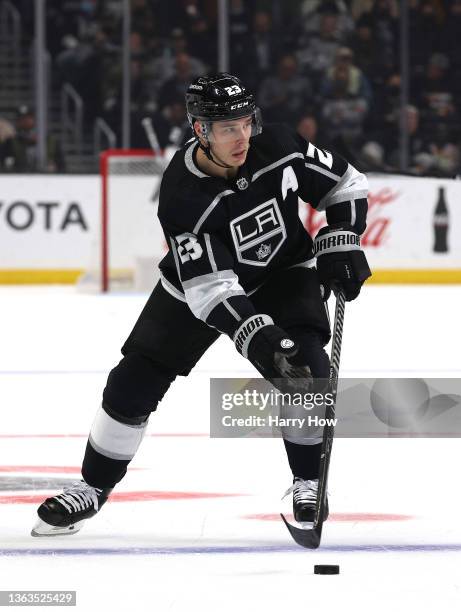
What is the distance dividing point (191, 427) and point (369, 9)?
7531 millimetres

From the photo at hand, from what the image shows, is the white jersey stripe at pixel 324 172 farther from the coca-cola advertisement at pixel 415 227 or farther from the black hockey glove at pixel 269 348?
the coca-cola advertisement at pixel 415 227

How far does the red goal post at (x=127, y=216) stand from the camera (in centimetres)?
964

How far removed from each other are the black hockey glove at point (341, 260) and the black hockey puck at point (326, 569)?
69 centimetres

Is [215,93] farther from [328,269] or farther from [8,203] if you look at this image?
[8,203]

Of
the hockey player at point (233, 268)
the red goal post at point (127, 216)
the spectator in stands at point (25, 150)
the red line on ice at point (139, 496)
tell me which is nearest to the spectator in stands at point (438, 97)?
the red goal post at point (127, 216)

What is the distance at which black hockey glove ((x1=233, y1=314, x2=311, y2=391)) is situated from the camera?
9.74ft

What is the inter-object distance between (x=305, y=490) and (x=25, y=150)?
292 inches

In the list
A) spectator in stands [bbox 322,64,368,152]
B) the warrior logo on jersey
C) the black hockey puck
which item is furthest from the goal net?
the black hockey puck

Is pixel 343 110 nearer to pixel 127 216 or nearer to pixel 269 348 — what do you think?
pixel 127 216

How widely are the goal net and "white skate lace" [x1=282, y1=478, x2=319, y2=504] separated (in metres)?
6.33

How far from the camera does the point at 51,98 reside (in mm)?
11703

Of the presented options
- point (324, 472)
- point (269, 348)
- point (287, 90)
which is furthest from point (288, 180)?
point (287, 90)

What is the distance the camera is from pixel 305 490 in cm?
325

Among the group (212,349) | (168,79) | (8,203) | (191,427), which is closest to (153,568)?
(191,427)
